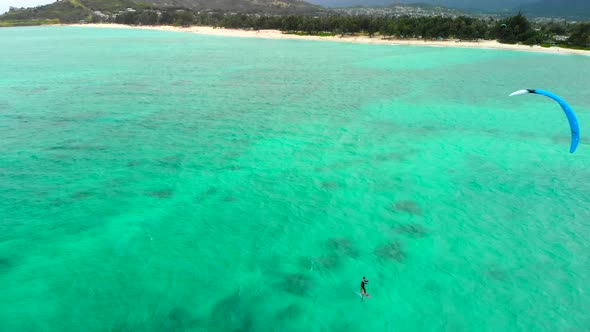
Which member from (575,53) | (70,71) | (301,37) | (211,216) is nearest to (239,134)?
(211,216)

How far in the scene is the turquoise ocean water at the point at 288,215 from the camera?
738 inches

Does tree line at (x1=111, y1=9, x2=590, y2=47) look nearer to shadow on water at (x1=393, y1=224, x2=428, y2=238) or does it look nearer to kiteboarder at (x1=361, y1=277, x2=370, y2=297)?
shadow on water at (x1=393, y1=224, x2=428, y2=238)

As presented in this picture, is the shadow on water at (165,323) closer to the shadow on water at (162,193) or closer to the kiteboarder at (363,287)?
the kiteboarder at (363,287)

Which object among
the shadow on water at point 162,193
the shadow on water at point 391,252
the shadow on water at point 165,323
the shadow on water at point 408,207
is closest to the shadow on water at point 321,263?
the shadow on water at point 391,252

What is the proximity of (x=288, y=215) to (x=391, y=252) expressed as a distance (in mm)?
7965

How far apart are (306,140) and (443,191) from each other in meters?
16.5

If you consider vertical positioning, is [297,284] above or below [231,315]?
above

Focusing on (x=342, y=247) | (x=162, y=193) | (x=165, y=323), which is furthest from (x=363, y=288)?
(x=162, y=193)

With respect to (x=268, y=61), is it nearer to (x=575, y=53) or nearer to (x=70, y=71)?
(x=70, y=71)

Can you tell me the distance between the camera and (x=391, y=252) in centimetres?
2281

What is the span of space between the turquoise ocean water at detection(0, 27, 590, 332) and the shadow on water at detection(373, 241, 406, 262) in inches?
5.0

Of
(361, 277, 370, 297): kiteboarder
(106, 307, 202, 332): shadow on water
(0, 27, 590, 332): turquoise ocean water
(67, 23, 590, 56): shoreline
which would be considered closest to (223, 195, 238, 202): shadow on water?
(0, 27, 590, 332): turquoise ocean water

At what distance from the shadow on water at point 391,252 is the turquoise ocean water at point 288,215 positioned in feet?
0.42

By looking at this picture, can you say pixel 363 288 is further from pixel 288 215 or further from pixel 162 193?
pixel 162 193
